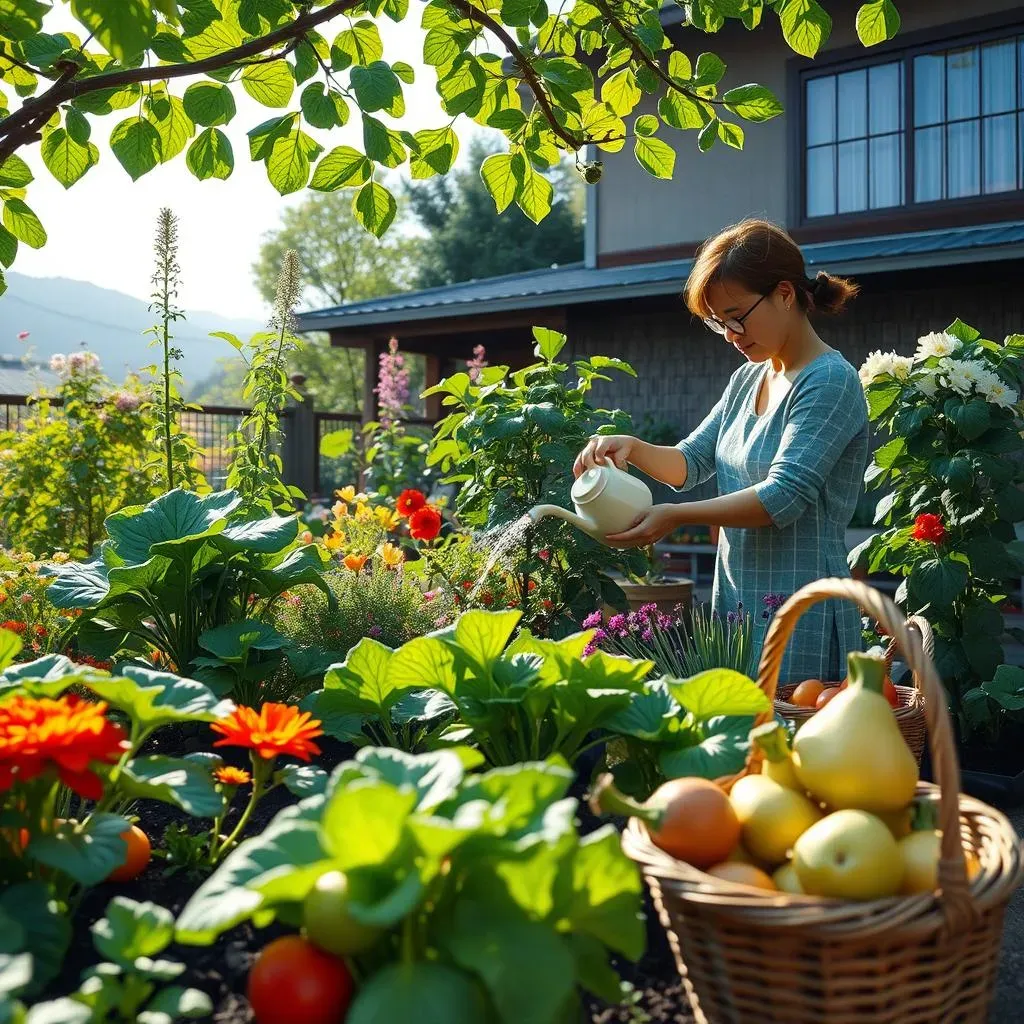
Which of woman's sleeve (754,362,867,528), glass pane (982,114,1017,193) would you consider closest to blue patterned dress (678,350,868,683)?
woman's sleeve (754,362,867,528)

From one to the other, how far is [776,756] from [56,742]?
2.46 feet

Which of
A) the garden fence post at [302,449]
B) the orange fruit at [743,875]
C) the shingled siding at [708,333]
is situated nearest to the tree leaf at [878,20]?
the orange fruit at [743,875]

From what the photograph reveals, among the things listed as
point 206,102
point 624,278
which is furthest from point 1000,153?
point 206,102

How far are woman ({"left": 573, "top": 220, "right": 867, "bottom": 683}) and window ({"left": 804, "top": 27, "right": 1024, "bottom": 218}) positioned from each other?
5.48m

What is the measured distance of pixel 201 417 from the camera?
402 inches

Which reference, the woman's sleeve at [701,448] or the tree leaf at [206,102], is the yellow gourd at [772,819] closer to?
the tree leaf at [206,102]

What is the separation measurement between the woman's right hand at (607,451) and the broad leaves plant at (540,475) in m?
0.59

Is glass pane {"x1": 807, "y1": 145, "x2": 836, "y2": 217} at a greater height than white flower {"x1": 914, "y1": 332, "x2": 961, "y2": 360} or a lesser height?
greater

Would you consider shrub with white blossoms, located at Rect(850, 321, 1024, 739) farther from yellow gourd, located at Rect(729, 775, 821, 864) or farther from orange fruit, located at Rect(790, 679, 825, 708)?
yellow gourd, located at Rect(729, 775, 821, 864)

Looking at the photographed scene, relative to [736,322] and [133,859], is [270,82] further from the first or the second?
[133,859]

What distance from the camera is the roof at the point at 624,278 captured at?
6205mm

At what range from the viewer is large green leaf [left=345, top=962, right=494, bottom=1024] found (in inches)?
32.4

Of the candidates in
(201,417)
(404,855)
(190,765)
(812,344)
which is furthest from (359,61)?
(201,417)

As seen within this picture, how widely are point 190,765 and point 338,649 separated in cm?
Answer: 138
